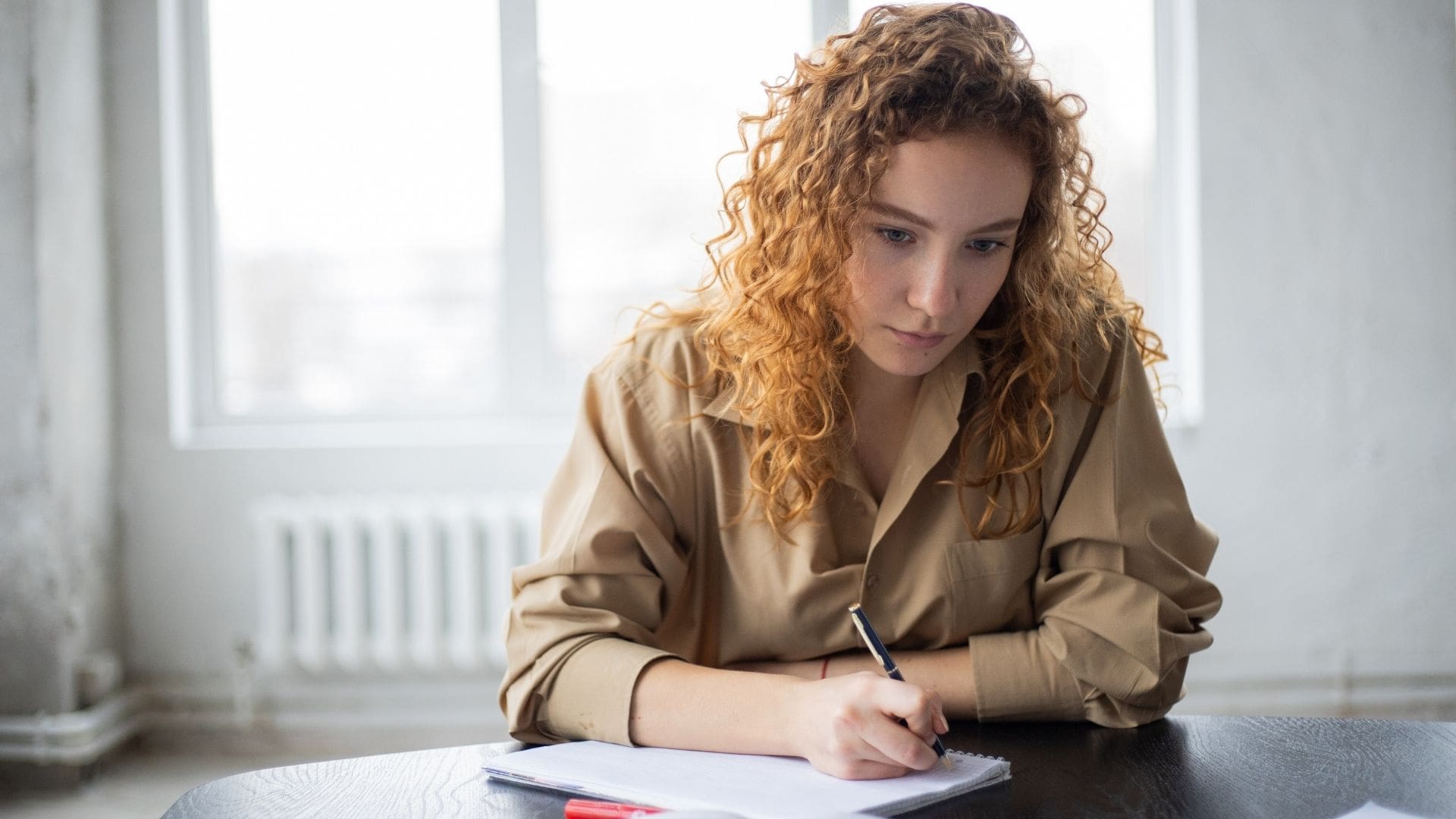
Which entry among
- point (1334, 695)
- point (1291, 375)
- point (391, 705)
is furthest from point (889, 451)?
point (1334, 695)

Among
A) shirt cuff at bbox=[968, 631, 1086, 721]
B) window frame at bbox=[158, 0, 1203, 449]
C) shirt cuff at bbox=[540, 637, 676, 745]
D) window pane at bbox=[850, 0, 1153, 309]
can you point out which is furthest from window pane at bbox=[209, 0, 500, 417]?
shirt cuff at bbox=[968, 631, 1086, 721]

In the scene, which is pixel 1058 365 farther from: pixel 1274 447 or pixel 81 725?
pixel 81 725

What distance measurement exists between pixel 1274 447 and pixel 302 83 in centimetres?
277

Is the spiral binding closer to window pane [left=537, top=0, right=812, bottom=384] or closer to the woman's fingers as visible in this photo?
the woman's fingers

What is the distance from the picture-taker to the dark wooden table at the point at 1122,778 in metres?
0.80

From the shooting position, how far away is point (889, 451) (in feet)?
4.08

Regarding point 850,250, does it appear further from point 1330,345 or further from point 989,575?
point 1330,345

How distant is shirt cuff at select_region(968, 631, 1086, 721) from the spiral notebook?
6.5 inches

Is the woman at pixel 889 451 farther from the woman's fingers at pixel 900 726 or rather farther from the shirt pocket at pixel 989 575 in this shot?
the woman's fingers at pixel 900 726

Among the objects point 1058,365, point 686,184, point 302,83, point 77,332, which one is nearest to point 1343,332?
point 686,184

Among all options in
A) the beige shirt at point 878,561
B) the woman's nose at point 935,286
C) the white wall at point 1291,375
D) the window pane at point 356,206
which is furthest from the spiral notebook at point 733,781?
the window pane at point 356,206

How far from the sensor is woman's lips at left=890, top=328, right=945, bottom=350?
112 cm

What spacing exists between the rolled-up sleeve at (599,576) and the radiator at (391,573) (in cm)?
178

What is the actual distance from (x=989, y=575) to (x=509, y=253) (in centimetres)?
223
